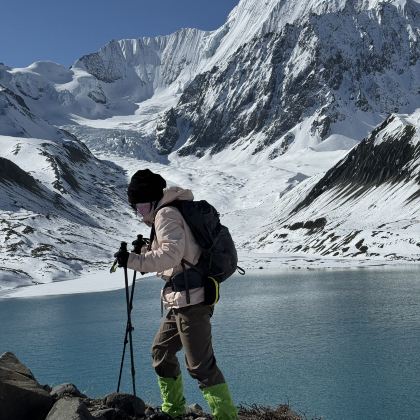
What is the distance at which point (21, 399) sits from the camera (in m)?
8.73

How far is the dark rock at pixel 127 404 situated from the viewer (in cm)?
997

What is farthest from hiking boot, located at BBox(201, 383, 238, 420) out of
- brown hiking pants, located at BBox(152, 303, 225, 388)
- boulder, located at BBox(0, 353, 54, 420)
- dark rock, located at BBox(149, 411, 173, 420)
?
boulder, located at BBox(0, 353, 54, 420)

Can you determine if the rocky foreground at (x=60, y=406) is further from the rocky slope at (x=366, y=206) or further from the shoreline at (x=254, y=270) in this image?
the rocky slope at (x=366, y=206)

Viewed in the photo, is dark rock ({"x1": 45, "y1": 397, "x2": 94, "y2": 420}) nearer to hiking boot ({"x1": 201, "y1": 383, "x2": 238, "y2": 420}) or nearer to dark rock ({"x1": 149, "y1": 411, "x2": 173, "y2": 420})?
dark rock ({"x1": 149, "y1": 411, "x2": 173, "y2": 420})

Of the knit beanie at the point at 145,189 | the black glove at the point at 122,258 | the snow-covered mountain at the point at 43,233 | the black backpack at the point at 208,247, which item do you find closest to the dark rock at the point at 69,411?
the black glove at the point at 122,258

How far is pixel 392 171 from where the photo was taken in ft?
509

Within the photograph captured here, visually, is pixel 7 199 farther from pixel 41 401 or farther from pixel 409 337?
pixel 41 401

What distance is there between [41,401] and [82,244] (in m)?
129

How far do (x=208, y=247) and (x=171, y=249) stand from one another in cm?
66

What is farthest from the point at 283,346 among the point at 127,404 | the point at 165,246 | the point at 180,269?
the point at 165,246

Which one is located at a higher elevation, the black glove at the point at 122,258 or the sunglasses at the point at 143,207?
the sunglasses at the point at 143,207

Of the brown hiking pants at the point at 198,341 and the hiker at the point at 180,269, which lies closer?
the hiker at the point at 180,269

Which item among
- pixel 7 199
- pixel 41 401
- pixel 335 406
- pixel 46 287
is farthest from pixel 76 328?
pixel 7 199

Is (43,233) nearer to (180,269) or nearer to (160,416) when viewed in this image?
(160,416)
